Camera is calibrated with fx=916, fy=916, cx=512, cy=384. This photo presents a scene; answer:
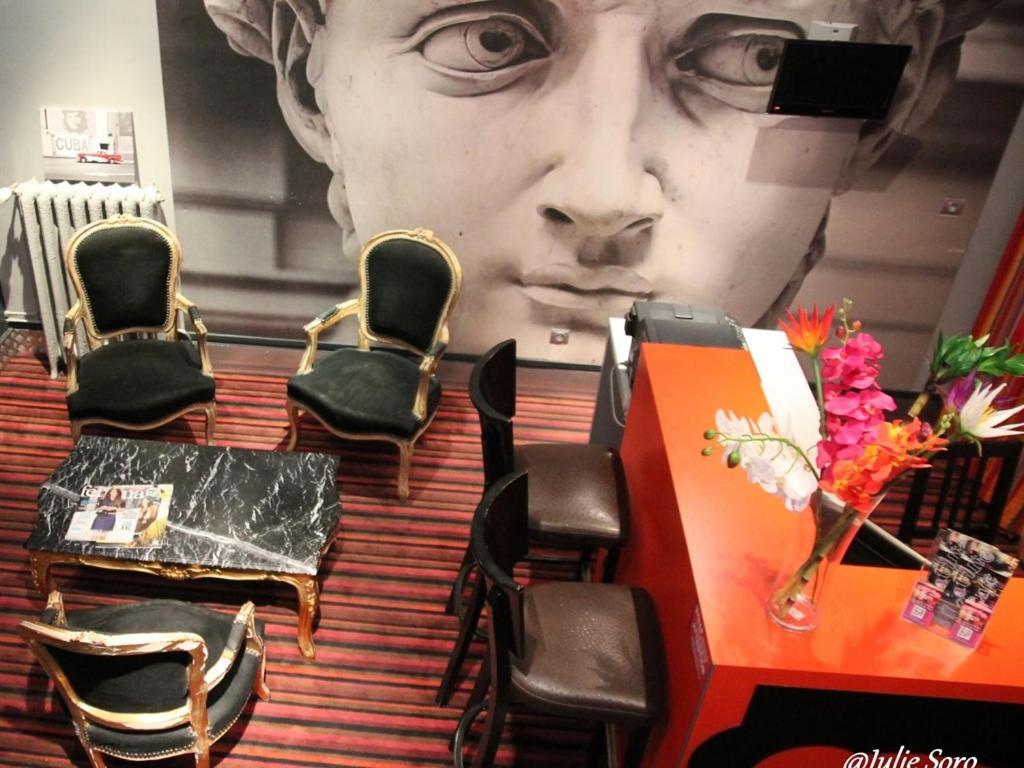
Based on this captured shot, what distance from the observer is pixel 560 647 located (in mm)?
2418

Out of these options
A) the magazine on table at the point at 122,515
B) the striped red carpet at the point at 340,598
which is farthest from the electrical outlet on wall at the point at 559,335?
the magazine on table at the point at 122,515

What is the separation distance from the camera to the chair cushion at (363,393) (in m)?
3.84

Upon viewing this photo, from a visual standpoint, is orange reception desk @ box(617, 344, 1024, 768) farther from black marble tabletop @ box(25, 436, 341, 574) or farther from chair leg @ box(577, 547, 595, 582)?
black marble tabletop @ box(25, 436, 341, 574)

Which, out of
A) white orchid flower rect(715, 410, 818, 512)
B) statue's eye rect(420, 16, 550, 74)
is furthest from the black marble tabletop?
statue's eye rect(420, 16, 550, 74)

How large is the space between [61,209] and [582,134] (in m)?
2.43

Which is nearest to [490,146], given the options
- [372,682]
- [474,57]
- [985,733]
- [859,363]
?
[474,57]

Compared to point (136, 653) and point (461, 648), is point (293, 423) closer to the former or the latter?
point (461, 648)

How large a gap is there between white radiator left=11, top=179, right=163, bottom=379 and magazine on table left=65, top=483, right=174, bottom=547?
1438mm

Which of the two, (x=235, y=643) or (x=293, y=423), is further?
(x=293, y=423)

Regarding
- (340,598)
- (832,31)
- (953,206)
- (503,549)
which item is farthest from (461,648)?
(953,206)

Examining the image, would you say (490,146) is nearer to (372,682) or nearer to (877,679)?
(372,682)

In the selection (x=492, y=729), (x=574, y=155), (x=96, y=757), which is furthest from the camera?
(x=574, y=155)

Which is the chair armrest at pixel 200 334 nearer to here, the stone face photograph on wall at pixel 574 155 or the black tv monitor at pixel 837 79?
the stone face photograph on wall at pixel 574 155

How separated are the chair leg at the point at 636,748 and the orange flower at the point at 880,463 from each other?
93 centimetres
